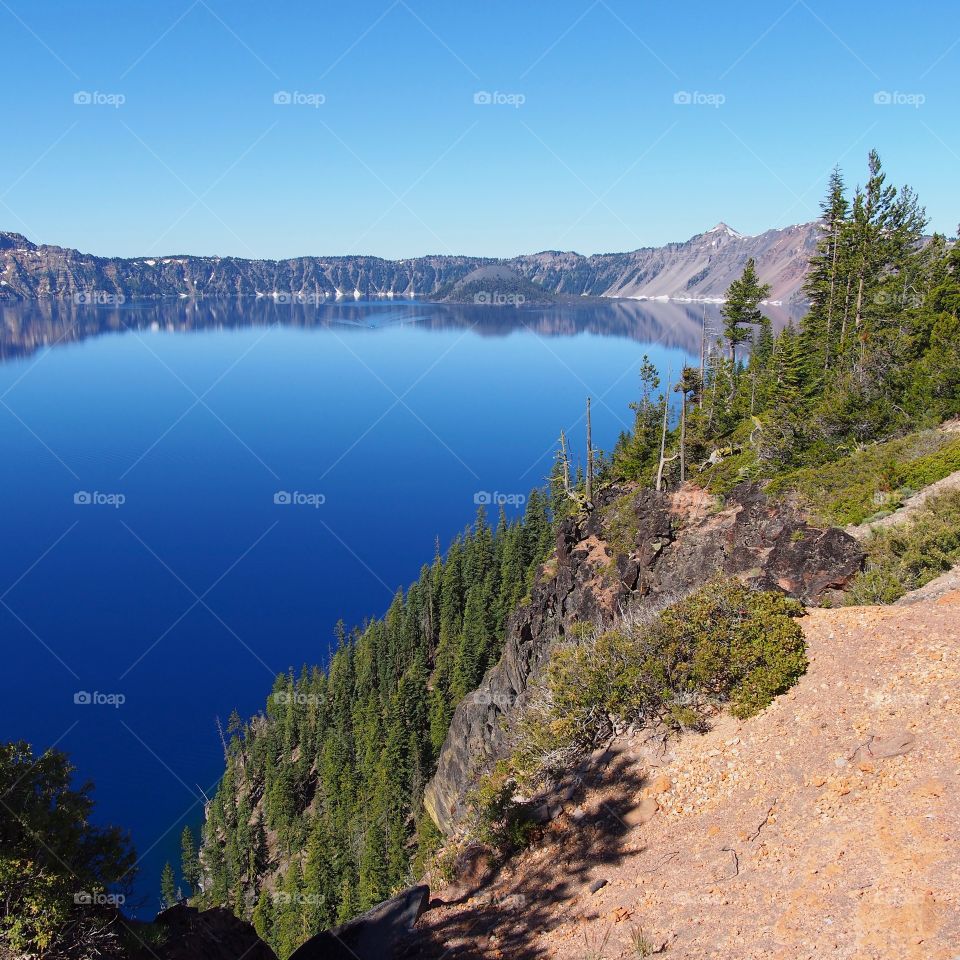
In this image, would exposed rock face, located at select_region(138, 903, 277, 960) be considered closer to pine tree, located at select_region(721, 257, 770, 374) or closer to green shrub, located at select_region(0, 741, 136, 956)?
green shrub, located at select_region(0, 741, 136, 956)

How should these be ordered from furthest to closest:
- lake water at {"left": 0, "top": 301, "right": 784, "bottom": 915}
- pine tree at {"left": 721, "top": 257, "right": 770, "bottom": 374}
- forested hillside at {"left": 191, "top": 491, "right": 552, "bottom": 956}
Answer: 1. lake water at {"left": 0, "top": 301, "right": 784, "bottom": 915}
2. pine tree at {"left": 721, "top": 257, "right": 770, "bottom": 374}
3. forested hillside at {"left": 191, "top": 491, "right": 552, "bottom": 956}

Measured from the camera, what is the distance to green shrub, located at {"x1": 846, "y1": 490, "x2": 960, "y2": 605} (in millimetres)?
16500

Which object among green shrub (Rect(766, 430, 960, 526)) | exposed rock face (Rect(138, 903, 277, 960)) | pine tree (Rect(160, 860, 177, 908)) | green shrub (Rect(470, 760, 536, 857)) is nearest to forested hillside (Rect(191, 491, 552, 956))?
pine tree (Rect(160, 860, 177, 908))

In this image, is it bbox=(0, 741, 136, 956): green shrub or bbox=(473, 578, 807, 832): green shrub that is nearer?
bbox=(0, 741, 136, 956): green shrub

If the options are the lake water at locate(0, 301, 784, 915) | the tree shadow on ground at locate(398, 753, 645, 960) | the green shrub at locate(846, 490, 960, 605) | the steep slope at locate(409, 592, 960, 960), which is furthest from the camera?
the lake water at locate(0, 301, 784, 915)

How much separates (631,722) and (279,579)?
91501mm

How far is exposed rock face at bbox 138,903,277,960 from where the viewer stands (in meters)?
12.4

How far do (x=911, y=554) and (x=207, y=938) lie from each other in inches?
694

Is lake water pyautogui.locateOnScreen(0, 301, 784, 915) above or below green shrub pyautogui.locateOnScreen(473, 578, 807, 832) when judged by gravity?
below

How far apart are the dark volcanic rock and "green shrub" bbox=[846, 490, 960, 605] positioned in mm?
12039

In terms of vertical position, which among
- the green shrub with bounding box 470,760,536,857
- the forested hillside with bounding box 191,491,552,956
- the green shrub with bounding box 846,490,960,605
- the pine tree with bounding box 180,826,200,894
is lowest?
the pine tree with bounding box 180,826,200,894

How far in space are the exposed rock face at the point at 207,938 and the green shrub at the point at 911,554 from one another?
15.1 m

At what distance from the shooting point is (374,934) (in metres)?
12.5

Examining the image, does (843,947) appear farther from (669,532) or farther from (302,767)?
(302,767)
